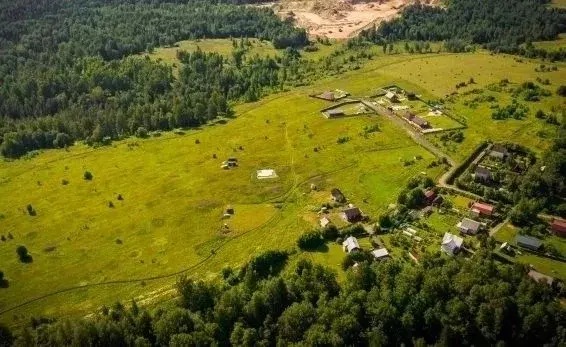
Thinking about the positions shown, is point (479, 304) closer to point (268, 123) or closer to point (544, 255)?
point (544, 255)

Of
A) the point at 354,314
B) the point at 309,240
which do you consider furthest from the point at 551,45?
the point at 354,314

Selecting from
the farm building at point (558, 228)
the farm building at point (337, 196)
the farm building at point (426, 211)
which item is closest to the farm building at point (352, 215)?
the farm building at point (337, 196)

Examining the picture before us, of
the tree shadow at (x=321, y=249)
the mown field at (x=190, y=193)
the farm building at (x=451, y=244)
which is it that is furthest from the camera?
the mown field at (x=190, y=193)

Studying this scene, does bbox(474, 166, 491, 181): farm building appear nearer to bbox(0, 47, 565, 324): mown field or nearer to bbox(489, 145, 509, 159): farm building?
bbox(0, 47, 565, 324): mown field

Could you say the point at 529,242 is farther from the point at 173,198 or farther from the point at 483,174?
the point at 173,198

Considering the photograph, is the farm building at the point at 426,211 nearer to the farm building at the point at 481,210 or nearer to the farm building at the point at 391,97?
the farm building at the point at 481,210
